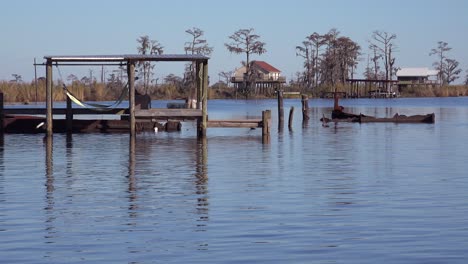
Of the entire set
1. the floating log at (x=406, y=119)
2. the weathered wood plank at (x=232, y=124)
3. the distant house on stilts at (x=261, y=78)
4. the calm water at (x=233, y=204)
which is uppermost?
the distant house on stilts at (x=261, y=78)

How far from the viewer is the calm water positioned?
578 inches

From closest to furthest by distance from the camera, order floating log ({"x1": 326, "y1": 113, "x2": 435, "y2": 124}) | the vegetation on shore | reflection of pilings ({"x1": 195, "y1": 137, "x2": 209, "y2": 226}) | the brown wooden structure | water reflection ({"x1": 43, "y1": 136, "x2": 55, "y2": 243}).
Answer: water reflection ({"x1": 43, "y1": 136, "x2": 55, "y2": 243})
reflection of pilings ({"x1": 195, "y1": 137, "x2": 209, "y2": 226})
floating log ({"x1": 326, "y1": 113, "x2": 435, "y2": 124})
the vegetation on shore
the brown wooden structure

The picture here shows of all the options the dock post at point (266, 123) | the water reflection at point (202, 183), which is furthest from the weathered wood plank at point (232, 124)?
the water reflection at point (202, 183)

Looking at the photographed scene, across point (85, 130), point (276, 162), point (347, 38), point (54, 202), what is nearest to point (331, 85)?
point (347, 38)

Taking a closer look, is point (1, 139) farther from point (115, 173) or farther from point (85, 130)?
point (115, 173)

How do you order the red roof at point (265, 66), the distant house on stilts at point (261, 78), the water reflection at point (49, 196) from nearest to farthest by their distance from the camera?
the water reflection at point (49, 196)
the distant house on stilts at point (261, 78)
the red roof at point (265, 66)

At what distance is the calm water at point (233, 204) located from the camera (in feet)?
48.2

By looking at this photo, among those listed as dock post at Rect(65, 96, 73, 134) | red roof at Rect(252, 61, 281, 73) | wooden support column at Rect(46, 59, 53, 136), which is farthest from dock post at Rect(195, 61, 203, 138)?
red roof at Rect(252, 61, 281, 73)

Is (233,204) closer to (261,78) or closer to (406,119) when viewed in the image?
(406,119)

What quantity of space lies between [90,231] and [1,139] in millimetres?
26558

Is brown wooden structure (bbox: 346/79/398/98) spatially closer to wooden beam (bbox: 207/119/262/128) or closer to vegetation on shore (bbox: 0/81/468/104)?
vegetation on shore (bbox: 0/81/468/104)

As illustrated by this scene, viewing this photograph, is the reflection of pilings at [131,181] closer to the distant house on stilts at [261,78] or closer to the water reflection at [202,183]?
the water reflection at [202,183]

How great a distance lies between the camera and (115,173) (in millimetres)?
26828

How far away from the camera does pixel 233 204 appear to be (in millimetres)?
19797
